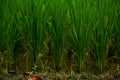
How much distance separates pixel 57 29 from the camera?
2.97 m

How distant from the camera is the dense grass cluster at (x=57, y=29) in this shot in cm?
297

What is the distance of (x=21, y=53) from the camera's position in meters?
3.25

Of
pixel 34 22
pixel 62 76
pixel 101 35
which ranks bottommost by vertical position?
pixel 62 76

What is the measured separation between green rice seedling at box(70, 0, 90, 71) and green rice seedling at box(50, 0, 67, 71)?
3.2 inches

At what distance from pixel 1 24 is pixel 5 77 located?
0.45 m

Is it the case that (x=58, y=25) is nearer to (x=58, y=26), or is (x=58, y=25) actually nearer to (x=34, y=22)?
(x=58, y=26)

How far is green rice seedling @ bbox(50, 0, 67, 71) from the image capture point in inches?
117

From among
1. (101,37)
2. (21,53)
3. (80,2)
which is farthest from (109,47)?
(21,53)

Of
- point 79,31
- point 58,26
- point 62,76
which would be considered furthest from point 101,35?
point 62,76

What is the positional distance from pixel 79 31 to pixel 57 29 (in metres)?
0.18

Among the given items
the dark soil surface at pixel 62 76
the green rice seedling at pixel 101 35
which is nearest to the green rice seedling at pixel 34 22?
the dark soil surface at pixel 62 76

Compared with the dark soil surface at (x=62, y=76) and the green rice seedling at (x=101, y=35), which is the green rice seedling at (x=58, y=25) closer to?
the dark soil surface at (x=62, y=76)

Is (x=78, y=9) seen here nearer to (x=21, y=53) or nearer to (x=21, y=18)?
(x=21, y=18)

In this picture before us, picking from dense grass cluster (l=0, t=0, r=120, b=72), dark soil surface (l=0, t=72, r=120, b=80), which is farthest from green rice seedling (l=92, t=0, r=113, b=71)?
dark soil surface (l=0, t=72, r=120, b=80)
